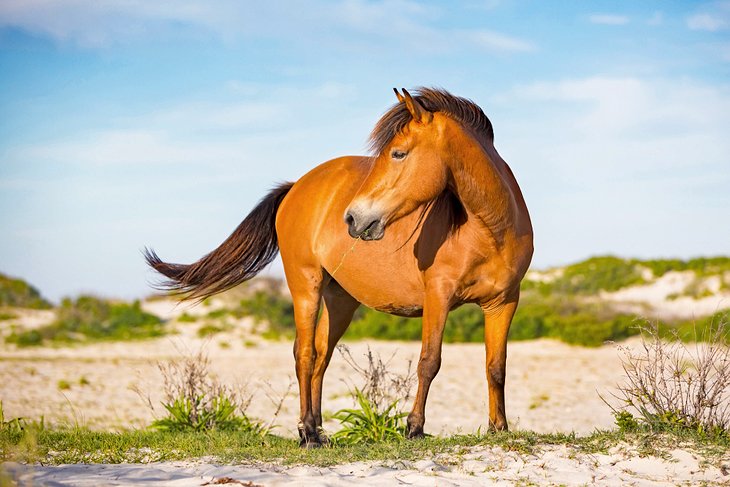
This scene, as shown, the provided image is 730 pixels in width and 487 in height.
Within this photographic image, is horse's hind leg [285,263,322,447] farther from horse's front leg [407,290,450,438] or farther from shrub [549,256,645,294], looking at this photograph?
shrub [549,256,645,294]

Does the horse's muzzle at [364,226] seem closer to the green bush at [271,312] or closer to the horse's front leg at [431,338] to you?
the horse's front leg at [431,338]

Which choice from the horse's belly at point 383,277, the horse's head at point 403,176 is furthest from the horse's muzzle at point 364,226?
the horse's belly at point 383,277

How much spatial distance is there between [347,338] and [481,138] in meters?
14.8

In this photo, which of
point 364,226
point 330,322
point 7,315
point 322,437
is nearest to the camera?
point 364,226

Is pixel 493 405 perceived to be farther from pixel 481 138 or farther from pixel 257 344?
pixel 257 344

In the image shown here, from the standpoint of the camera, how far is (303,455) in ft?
18.0

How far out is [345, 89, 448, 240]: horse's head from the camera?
527 centimetres

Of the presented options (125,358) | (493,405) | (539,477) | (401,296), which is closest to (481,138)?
(401,296)

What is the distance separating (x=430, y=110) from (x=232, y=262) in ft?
9.50

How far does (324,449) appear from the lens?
19.3 ft

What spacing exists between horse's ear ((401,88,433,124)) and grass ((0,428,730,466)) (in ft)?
7.45

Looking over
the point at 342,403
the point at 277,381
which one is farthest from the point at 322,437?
the point at 277,381

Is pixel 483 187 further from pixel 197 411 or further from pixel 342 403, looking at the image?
pixel 342 403

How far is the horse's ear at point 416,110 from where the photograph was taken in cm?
531
